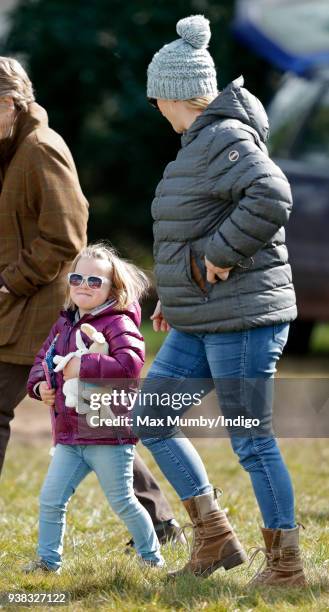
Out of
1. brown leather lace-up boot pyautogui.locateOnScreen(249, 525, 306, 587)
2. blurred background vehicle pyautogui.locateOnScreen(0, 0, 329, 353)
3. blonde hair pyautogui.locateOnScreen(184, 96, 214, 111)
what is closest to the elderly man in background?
blonde hair pyautogui.locateOnScreen(184, 96, 214, 111)

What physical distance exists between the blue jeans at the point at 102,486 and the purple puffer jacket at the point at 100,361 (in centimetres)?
4

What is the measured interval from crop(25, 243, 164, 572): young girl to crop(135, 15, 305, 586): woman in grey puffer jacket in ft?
0.43

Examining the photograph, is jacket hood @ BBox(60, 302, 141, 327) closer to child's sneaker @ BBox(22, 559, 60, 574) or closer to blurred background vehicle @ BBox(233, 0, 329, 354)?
child's sneaker @ BBox(22, 559, 60, 574)

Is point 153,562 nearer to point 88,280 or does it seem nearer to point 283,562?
point 283,562

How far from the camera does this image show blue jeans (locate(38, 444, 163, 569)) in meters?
4.33

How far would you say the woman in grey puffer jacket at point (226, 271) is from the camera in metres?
4.02

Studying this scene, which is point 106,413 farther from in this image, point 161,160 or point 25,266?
point 161,160

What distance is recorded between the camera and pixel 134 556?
457 cm

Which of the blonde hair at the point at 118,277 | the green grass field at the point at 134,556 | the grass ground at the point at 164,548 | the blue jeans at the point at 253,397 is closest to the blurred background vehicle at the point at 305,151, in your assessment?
the grass ground at the point at 164,548

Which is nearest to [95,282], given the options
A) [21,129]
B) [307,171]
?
[21,129]

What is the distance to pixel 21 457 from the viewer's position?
7.69 metres

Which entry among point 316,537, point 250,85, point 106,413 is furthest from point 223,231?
point 250,85

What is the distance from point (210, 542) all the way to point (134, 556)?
0.37 m

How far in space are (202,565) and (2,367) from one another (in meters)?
1.11
